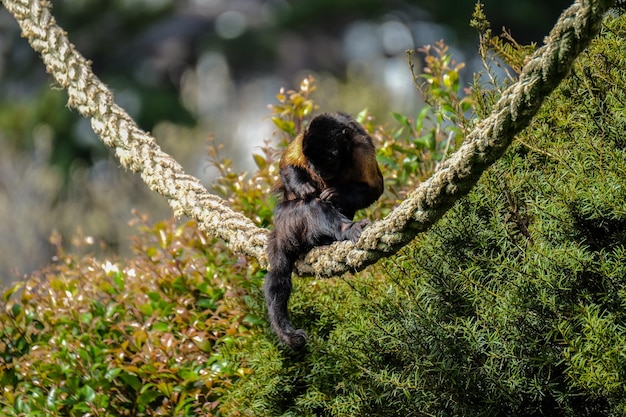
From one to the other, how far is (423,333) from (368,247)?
0.44 meters

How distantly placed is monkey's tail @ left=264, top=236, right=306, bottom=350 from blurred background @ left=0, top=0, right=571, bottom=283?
13.0 meters

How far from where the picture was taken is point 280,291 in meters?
4.26

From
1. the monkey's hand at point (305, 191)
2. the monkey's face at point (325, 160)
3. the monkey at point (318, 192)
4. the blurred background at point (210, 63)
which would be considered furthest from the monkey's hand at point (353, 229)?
the blurred background at point (210, 63)

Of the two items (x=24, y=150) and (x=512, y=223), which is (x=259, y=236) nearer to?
(x=512, y=223)

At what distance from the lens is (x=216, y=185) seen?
5988mm

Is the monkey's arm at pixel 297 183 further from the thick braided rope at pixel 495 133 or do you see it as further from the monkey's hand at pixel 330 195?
the thick braided rope at pixel 495 133

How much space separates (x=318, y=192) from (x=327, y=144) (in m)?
0.25

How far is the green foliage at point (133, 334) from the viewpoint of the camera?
191 inches

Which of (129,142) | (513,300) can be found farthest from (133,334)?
(513,300)

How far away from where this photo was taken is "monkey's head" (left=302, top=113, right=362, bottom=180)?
4.68m

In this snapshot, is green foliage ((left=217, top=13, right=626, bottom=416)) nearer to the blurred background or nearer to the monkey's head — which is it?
the monkey's head

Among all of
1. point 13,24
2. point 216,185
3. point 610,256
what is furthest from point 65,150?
point 610,256

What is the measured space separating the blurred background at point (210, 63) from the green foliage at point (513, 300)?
43.8ft

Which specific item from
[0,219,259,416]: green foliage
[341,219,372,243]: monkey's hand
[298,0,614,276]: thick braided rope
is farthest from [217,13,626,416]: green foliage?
[0,219,259,416]: green foliage
